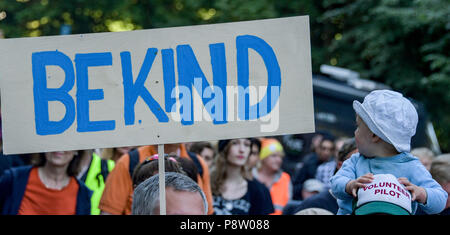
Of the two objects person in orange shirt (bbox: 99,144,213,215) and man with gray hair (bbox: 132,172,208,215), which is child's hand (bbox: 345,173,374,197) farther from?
person in orange shirt (bbox: 99,144,213,215)

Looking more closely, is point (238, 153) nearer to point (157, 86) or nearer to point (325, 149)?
point (157, 86)

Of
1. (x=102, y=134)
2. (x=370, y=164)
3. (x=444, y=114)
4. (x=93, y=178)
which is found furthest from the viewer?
(x=444, y=114)

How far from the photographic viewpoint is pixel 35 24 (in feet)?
60.7

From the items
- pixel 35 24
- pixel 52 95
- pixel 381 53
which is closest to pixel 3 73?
pixel 52 95

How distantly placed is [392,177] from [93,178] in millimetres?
3313

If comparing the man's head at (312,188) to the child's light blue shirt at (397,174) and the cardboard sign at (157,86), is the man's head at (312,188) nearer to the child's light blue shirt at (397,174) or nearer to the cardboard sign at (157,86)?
the cardboard sign at (157,86)

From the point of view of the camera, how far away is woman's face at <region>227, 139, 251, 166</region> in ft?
19.9

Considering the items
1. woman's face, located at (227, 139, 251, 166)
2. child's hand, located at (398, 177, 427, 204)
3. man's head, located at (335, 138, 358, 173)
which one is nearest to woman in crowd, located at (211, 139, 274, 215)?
woman's face, located at (227, 139, 251, 166)

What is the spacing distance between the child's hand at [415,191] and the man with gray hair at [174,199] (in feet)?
3.80

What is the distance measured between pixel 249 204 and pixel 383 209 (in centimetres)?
316

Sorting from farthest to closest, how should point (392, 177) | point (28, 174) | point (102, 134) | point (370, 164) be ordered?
point (28, 174), point (102, 134), point (370, 164), point (392, 177)

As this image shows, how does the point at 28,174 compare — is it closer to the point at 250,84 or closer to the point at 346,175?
the point at 250,84

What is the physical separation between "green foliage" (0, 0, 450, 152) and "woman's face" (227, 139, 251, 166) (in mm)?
7527

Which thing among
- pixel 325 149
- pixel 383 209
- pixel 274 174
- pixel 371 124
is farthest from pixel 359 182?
pixel 325 149
